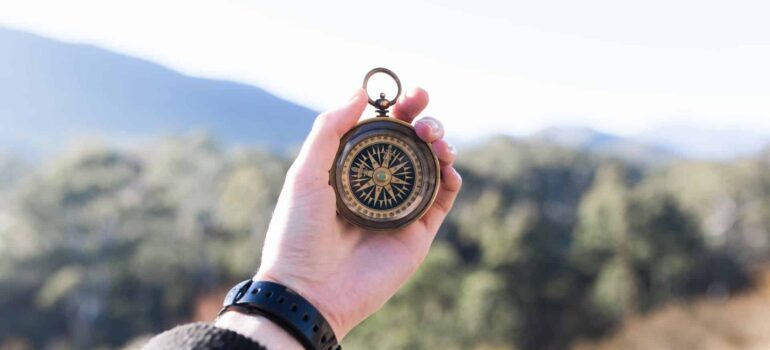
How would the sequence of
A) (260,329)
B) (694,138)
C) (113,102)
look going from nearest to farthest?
(260,329), (113,102), (694,138)

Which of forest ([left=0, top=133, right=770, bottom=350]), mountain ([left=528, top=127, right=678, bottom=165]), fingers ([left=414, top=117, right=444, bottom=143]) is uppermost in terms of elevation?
fingers ([left=414, top=117, right=444, bottom=143])

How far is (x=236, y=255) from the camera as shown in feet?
51.8

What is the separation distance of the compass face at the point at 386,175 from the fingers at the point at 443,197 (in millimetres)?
69

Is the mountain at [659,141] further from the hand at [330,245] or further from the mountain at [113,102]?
the hand at [330,245]

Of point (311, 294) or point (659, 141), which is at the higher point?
point (311, 294)

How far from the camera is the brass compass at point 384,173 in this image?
2.45 meters

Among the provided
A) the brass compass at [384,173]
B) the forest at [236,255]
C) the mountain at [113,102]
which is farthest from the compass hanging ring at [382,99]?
the mountain at [113,102]

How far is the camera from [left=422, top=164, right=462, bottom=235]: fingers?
8.34 feet

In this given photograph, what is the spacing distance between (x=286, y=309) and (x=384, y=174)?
796mm

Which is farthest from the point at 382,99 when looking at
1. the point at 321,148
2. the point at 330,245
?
the point at 330,245

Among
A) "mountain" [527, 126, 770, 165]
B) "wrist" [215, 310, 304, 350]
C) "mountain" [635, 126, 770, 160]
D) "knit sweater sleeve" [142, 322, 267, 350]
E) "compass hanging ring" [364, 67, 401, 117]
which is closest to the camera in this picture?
"knit sweater sleeve" [142, 322, 267, 350]

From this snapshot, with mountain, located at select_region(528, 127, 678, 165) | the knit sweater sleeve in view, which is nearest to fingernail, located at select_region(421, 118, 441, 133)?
the knit sweater sleeve

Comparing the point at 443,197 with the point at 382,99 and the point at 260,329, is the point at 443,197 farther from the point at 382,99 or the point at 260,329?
the point at 260,329

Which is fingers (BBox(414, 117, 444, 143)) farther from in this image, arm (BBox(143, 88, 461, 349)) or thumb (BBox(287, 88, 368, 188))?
thumb (BBox(287, 88, 368, 188))
